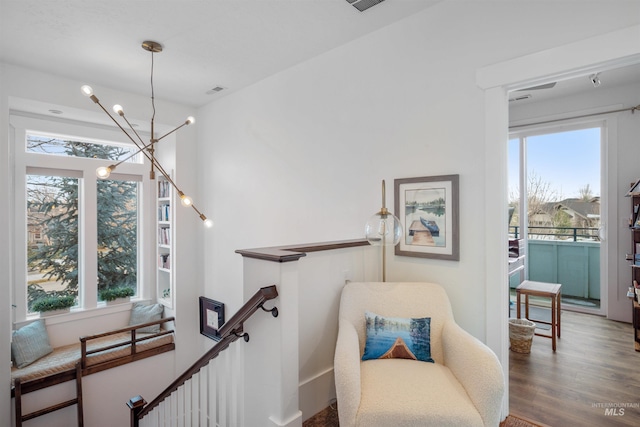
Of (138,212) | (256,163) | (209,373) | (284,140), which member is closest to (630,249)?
(284,140)

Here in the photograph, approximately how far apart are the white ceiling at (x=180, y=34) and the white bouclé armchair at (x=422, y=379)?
7.55ft

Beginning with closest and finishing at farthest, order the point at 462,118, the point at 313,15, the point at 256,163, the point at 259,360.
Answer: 1. the point at 259,360
2. the point at 462,118
3. the point at 313,15
4. the point at 256,163

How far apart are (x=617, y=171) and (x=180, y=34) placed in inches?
207

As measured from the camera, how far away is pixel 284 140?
12.2 ft

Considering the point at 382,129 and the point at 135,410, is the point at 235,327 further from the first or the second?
the point at 382,129

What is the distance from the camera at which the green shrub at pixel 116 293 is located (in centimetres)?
479

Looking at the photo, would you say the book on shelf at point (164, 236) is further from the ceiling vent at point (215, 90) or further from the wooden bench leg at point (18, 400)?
the wooden bench leg at point (18, 400)

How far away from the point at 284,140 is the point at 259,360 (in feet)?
8.14

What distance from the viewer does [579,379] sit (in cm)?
271

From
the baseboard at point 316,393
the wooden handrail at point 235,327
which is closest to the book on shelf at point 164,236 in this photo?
the wooden handrail at point 235,327

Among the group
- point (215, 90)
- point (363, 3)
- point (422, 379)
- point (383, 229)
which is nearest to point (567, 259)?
point (383, 229)

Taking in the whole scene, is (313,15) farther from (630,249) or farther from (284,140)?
(630,249)

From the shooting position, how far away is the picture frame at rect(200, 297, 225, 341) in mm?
4547

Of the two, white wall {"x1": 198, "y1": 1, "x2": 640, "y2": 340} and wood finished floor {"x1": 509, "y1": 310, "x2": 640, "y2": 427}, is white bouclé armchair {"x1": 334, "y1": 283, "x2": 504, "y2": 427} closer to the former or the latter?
white wall {"x1": 198, "y1": 1, "x2": 640, "y2": 340}
